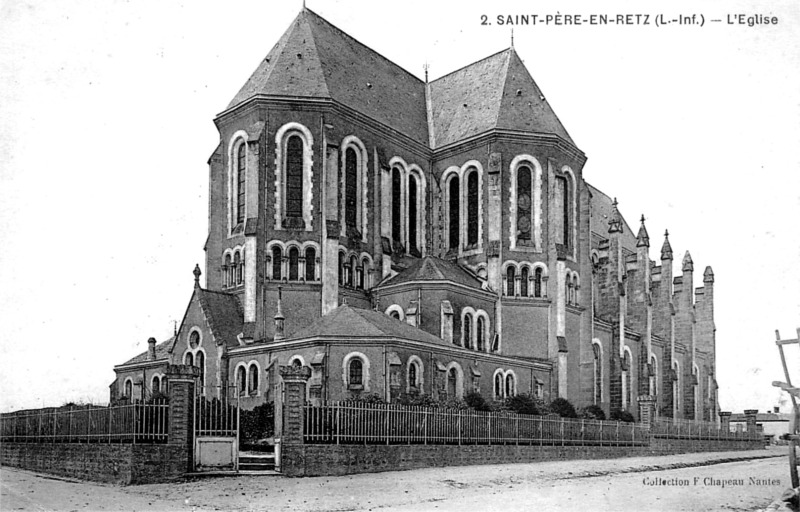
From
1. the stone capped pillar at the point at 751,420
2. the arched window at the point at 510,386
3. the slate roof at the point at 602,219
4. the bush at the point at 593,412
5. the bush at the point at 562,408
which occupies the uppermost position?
the slate roof at the point at 602,219

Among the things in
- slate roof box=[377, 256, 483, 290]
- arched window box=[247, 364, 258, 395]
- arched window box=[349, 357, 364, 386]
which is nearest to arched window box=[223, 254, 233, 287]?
arched window box=[247, 364, 258, 395]

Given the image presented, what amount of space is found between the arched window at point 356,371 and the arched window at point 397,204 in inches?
637

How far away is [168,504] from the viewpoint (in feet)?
60.4

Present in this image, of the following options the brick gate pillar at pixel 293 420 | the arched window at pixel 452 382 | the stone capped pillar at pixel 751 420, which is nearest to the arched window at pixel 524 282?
the arched window at pixel 452 382

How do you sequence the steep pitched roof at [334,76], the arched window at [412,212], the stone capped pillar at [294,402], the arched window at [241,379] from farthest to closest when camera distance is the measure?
the arched window at [412,212]
the steep pitched roof at [334,76]
the arched window at [241,379]
the stone capped pillar at [294,402]

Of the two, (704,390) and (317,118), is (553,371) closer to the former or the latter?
(317,118)

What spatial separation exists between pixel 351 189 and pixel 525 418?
68.9ft

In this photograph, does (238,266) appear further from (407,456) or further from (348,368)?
(407,456)

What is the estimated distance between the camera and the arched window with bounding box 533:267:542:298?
5403 centimetres

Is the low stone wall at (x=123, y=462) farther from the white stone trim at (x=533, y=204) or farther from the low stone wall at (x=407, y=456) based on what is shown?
the white stone trim at (x=533, y=204)

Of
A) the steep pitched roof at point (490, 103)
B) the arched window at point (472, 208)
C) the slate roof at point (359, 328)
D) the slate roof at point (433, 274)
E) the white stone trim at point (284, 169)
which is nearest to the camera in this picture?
the slate roof at point (359, 328)

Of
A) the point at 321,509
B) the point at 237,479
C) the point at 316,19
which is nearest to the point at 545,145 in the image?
the point at 316,19

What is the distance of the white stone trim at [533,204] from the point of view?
54.4 m

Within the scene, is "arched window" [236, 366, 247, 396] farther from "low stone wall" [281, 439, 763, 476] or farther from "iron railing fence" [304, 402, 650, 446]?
"low stone wall" [281, 439, 763, 476]
